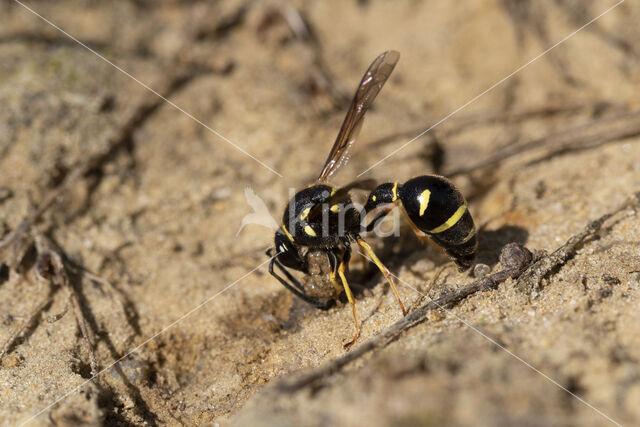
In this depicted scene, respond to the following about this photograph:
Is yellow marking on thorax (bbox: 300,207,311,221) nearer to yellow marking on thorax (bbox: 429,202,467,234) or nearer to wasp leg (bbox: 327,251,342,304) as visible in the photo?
wasp leg (bbox: 327,251,342,304)

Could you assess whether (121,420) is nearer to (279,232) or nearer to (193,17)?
(279,232)

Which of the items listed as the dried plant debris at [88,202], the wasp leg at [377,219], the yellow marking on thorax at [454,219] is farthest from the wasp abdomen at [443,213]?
the dried plant debris at [88,202]

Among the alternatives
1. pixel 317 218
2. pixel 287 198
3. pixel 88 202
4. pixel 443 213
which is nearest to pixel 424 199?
pixel 443 213

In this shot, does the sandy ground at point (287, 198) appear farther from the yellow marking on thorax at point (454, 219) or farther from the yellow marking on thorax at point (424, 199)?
the yellow marking on thorax at point (424, 199)

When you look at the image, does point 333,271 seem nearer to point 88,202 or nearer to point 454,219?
point 454,219

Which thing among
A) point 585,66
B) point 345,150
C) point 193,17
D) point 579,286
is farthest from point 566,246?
point 193,17

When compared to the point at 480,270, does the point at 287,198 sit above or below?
above

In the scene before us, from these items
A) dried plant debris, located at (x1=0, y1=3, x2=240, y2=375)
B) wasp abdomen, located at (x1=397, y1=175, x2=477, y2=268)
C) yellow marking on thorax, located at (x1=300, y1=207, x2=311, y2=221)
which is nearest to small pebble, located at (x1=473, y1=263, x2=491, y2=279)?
wasp abdomen, located at (x1=397, y1=175, x2=477, y2=268)
